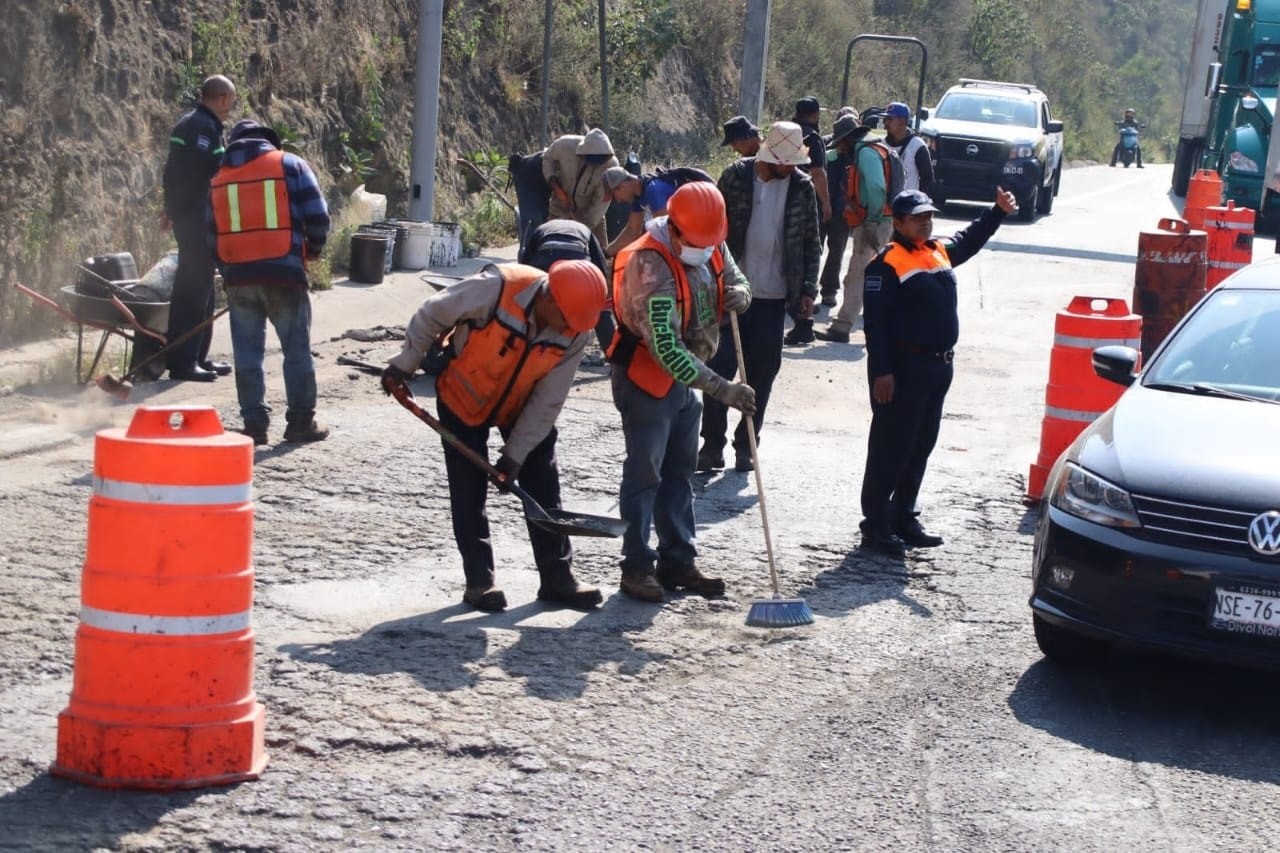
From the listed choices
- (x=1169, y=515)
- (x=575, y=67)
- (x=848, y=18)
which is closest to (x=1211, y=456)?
(x=1169, y=515)

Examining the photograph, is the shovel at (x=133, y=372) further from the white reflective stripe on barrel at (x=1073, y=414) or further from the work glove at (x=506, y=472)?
the white reflective stripe on barrel at (x=1073, y=414)

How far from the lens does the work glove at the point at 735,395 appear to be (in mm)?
6805

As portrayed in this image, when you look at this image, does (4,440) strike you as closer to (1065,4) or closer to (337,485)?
→ (337,485)

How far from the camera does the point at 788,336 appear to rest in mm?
14195

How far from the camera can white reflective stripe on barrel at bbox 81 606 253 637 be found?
4840mm

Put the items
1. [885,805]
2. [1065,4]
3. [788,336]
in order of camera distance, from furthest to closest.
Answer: [1065,4] < [788,336] < [885,805]

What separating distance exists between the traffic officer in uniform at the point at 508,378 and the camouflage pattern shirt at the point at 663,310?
0.34 metres

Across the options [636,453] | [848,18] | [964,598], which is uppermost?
[848,18]

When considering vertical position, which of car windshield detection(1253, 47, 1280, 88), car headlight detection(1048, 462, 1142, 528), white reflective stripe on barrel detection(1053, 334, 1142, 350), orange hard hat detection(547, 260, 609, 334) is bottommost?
car headlight detection(1048, 462, 1142, 528)

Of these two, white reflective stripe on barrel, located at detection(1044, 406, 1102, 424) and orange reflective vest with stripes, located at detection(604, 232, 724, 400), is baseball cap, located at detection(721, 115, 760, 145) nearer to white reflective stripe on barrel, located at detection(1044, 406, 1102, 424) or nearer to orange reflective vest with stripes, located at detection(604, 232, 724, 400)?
white reflective stripe on barrel, located at detection(1044, 406, 1102, 424)

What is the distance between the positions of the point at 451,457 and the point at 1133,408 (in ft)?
8.69

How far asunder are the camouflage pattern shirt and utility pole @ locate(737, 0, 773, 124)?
15.5 m

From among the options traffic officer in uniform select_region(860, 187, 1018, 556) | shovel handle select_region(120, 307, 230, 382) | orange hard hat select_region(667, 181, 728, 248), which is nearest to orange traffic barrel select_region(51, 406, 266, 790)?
orange hard hat select_region(667, 181, 728, 248)

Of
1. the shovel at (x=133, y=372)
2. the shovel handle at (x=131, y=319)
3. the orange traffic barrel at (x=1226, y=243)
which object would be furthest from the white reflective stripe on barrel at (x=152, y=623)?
the orange traffic barrel at (x=1226, y=243)
